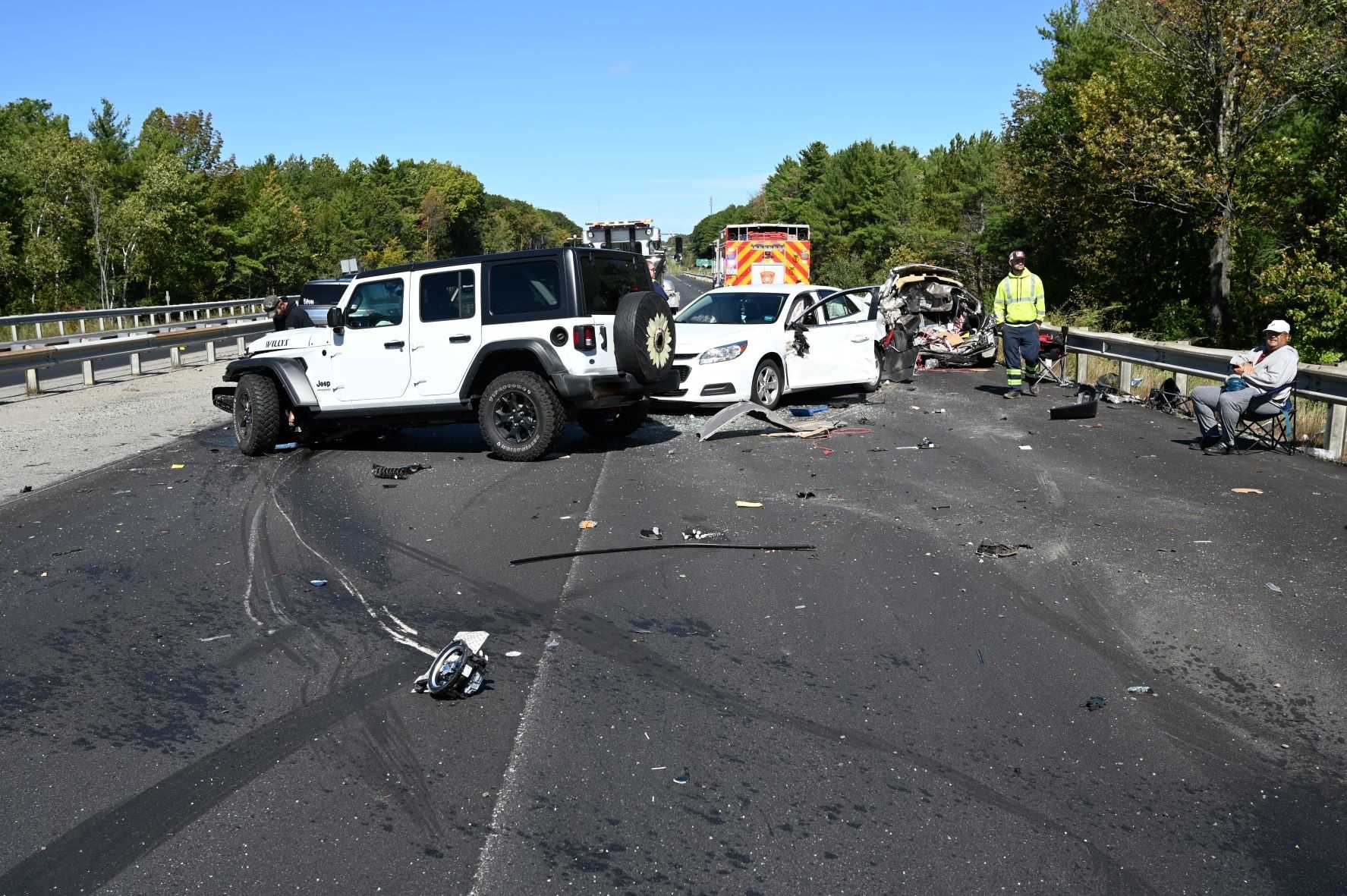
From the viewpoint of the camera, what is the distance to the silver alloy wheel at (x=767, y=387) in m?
15.2

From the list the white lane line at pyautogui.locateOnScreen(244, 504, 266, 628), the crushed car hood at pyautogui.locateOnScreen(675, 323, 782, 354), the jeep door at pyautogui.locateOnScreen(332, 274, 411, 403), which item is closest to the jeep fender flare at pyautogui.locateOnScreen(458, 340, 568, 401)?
the jeep door at pyautogui.locateOnScreen(332, 274, 411, 403)

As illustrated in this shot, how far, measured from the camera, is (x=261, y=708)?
519 centimetres

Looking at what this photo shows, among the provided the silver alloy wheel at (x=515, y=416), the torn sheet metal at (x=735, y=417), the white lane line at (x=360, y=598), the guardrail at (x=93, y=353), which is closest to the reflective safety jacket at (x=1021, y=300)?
the torn sheet metal at (x=735, y=417)

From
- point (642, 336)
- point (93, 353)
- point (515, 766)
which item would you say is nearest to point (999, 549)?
point (515, 766)

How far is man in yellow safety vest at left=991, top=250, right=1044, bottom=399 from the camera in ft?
55.8

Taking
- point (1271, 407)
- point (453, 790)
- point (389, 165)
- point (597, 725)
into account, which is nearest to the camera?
point (453, 790)

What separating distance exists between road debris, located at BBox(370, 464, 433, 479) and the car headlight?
14.0 feet

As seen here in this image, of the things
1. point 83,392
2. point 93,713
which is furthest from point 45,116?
point 93,713

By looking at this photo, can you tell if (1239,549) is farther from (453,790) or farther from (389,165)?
(389,165)

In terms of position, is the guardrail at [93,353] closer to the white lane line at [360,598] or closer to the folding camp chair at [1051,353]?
the white lane line at [360,598]

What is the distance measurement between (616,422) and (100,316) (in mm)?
23719

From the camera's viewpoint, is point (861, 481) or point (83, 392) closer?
point (861, 481)

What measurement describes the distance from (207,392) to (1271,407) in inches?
661

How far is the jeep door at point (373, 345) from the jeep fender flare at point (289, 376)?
0.32 m
